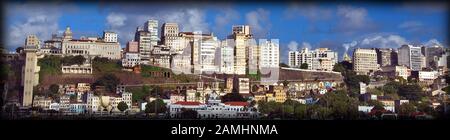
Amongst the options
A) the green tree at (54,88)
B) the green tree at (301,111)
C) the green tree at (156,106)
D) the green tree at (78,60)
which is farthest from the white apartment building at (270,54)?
the green tree at (54,88)

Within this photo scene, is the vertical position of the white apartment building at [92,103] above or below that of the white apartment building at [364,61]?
below

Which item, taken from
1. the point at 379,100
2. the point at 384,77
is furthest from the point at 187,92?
the point at 384,77

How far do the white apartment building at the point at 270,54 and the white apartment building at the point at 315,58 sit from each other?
0.14 meters

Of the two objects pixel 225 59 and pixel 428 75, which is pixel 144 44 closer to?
pixel 225 59

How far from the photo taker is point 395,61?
225 inches

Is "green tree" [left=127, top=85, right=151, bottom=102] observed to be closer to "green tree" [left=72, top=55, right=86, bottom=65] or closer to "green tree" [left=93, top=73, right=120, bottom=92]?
"green tree" [left=93, top=73, right=120, bottom=92]

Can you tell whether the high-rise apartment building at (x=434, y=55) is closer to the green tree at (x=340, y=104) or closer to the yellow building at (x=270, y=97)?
the green tree at (x=340, y=104)

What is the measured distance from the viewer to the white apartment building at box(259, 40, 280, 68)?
199 inches

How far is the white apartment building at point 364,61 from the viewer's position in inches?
211

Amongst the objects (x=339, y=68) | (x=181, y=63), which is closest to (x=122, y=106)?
(x=181, y=63)

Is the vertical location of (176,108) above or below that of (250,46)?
below

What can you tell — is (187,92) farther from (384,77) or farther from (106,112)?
(384,77)
